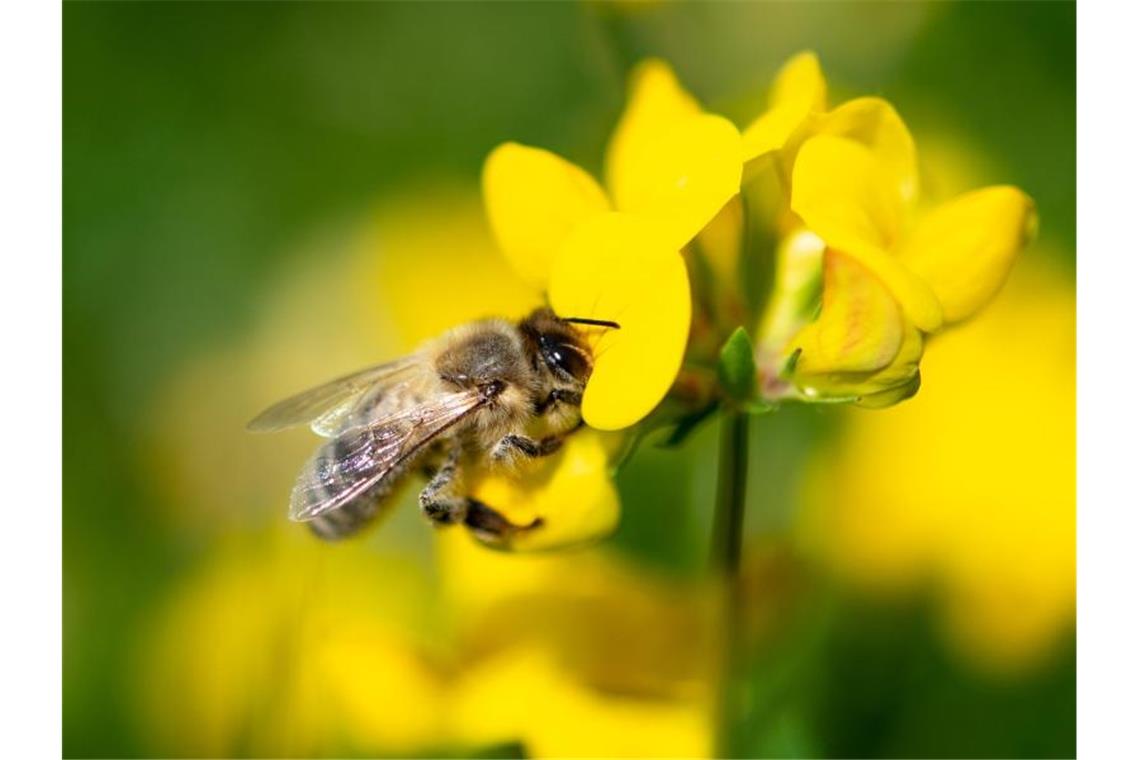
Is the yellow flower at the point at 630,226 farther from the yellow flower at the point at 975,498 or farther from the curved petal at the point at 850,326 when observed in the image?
the yellow flower at the point at 975,498

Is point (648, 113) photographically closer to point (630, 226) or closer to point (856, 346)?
point (630, 226)

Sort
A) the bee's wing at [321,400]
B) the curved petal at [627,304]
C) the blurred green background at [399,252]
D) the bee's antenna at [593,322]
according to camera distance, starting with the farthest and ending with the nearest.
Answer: the blurred green background at [399,252]
the bee's wing at [321,400]
the bee's antenna at [593,322]
the curved petal at [627,304]

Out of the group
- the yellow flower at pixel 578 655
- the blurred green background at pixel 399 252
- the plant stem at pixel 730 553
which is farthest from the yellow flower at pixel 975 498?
the plant stem at pixel 730 553

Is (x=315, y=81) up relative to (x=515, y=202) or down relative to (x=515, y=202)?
up

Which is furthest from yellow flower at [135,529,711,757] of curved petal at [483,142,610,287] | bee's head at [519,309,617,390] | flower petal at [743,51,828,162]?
flower petal at [743,51,828,162]

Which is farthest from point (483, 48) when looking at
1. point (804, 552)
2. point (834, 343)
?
point (834, 343)

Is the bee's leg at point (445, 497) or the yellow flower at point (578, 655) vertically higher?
the bee's leg at point (445, 497)

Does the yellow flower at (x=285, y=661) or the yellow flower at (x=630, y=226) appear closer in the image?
the yellow flower at (x=630, y=226)
